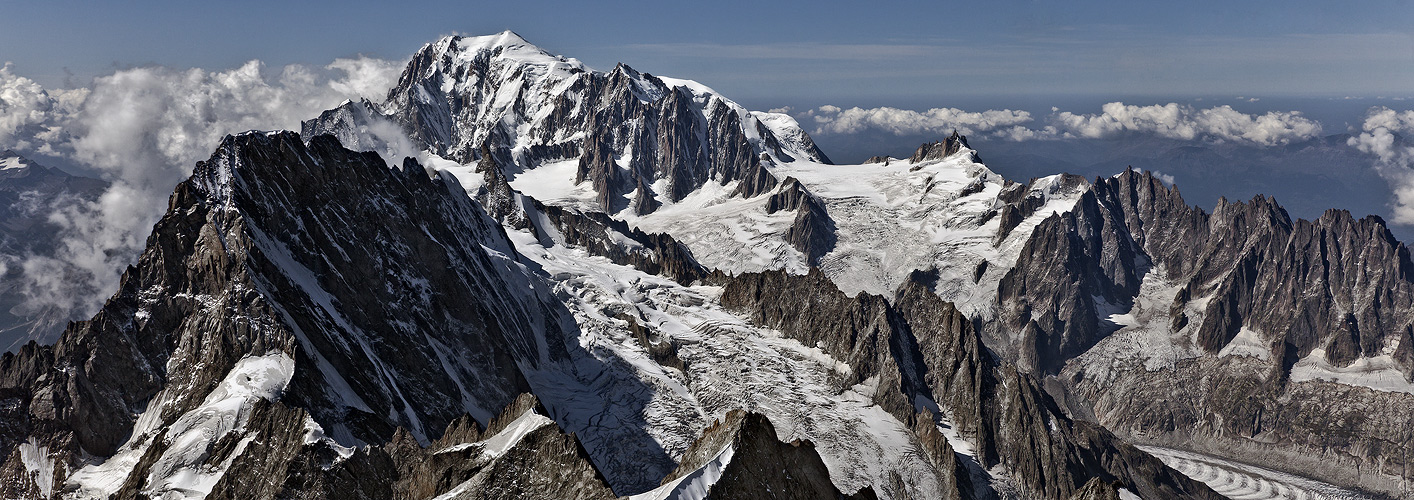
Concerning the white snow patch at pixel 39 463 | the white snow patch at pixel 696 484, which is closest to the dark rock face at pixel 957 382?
the white snow patch at pixel 696 484

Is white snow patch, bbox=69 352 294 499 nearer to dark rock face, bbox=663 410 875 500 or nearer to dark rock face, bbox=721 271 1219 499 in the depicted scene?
dark rock face, bbox=663 410 875 500

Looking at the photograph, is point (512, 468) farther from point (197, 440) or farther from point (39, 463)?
point (39, 463)

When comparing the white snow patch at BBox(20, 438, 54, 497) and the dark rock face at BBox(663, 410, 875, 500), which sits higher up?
the white snow patch at BBox(20, 438, 54, 497)

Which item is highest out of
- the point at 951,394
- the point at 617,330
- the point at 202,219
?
the point at 202,219

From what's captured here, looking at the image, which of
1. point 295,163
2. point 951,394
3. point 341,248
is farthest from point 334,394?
point 951,394

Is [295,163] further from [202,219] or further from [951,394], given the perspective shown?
[951,394]

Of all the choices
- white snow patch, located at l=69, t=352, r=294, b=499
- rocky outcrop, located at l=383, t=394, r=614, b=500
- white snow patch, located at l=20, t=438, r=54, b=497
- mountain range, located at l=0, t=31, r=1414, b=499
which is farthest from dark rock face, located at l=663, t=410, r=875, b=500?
white snow patch, located at l=20, t=438, r=54, b=497
